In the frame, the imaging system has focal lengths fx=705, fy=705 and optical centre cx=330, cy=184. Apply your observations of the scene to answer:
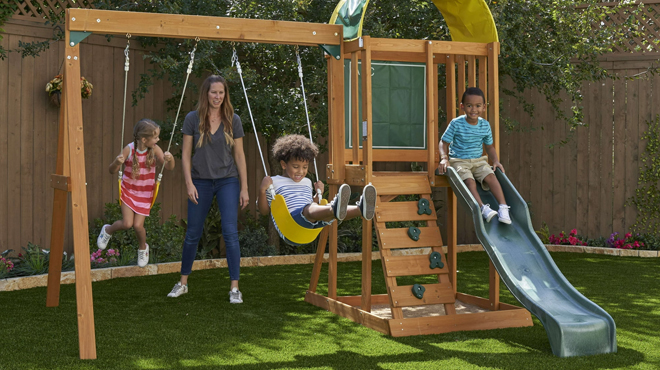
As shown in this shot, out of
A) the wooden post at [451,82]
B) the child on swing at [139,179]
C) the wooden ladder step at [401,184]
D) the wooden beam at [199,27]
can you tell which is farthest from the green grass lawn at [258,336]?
the wooden beam at [199,27]

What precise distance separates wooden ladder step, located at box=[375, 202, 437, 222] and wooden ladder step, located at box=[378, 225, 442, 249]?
76 mm

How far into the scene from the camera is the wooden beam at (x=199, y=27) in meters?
4.15

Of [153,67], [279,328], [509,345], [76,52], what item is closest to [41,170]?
[153,67]

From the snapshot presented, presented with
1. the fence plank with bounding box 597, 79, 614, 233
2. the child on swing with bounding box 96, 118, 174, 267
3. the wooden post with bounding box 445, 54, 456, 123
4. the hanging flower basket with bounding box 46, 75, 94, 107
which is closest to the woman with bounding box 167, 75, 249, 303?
the child on swing with bounding box 96, 118, 174, 267

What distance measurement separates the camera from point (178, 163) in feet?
26.8

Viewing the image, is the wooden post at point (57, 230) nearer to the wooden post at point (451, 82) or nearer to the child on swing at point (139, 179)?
the child on swing at point (139, 179)

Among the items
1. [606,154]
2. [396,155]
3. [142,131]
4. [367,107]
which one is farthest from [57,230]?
[606,154]

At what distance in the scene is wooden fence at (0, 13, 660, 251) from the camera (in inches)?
265

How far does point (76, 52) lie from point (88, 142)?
11.2ft

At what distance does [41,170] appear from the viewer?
6.92m

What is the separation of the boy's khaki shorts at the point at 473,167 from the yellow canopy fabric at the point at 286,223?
1068 mm

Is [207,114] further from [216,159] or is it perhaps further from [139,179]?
[139,179]

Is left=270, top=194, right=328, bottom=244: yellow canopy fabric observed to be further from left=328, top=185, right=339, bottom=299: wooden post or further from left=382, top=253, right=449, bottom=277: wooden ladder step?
left=382, top=253, right=449, bottom=277: wooden ladder step

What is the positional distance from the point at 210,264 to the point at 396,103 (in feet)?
9.33
